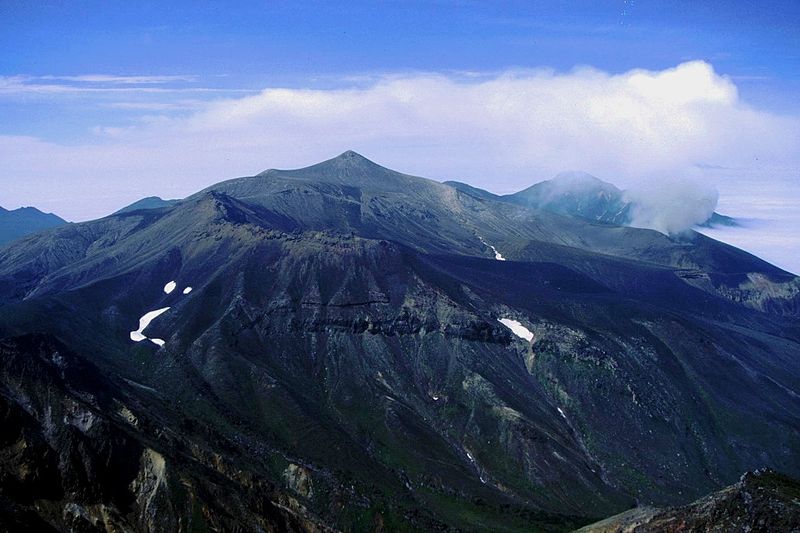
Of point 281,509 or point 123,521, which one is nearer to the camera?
point 123,521

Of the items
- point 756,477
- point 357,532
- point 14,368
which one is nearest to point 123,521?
point 14,368

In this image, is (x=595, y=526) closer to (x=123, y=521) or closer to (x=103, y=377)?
(x=123, y=521)

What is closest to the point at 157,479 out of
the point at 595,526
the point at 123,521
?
the point at 123,521

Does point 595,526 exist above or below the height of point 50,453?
below

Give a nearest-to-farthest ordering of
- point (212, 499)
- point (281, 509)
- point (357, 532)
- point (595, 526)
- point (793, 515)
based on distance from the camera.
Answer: point (793, 515), point (595, 526), point (212, 499), point (281, 509), point (357, 532)

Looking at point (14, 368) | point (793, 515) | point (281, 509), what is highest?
point (14, 368)

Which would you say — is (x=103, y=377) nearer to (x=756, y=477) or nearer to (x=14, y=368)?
(x=14, y=368)

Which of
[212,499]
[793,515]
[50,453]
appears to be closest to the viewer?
[793,515]
